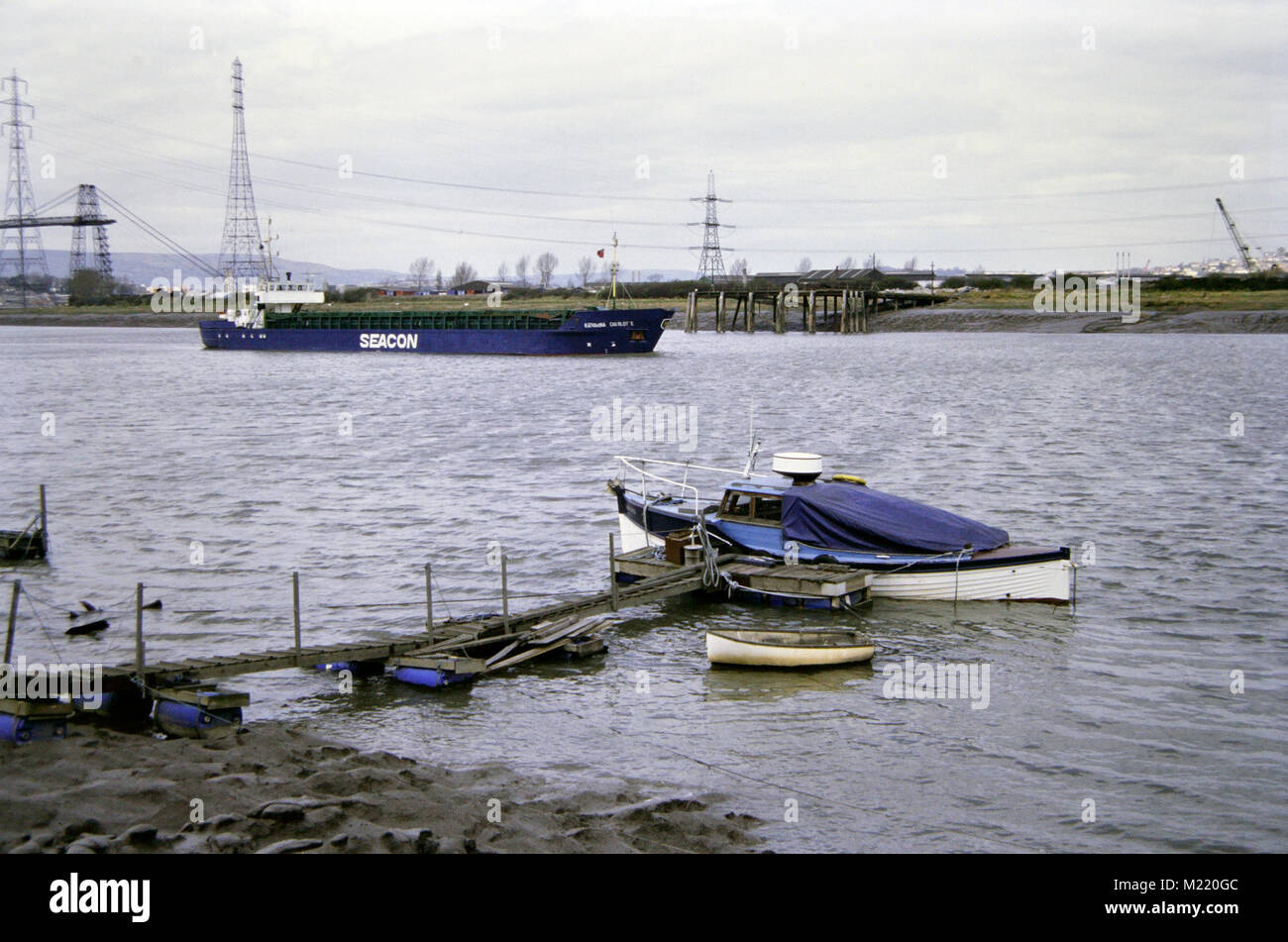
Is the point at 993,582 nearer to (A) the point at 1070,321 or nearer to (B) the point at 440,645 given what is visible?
(B) the point at 440,645

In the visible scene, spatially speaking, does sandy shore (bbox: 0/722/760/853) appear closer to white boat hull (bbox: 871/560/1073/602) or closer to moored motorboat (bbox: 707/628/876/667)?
moored motorboat (bbox: 707/628/876/667)

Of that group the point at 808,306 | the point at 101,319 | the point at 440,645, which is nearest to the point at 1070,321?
the point at 808,306

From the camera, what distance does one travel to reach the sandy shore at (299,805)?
10734 millimetres

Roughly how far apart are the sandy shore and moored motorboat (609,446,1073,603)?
34.0 feet

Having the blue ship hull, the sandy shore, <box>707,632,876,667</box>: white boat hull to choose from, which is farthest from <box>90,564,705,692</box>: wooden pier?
the blue ship hull

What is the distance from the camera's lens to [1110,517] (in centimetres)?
3200

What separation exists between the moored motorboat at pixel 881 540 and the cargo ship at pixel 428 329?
70091mm

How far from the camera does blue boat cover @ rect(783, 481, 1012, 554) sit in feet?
76.0

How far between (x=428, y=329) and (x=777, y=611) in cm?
9041

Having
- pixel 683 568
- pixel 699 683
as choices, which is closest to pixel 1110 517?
pixel 683 568

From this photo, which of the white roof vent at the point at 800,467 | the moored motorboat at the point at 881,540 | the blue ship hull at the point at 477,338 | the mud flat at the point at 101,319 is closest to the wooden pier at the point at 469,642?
the moored motorboat at the point at 881,540

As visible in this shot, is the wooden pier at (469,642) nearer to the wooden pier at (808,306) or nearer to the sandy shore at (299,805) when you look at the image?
the sandy shore at (299,805)
